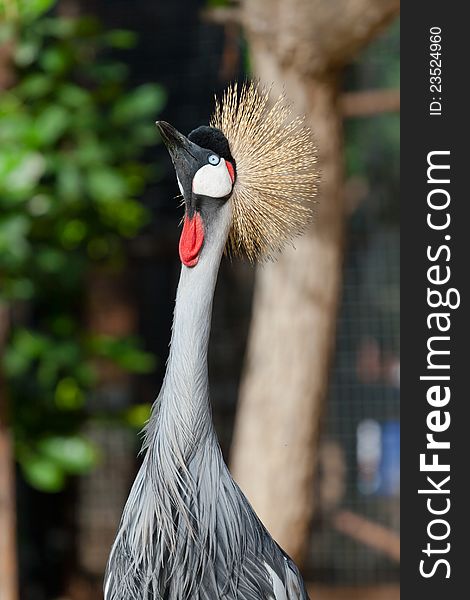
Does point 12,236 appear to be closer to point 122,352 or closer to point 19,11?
point 122,352

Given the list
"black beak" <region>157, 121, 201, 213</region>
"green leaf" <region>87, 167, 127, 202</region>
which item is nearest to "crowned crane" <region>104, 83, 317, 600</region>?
"black beak" <region>157, 121, 201, 213</region>

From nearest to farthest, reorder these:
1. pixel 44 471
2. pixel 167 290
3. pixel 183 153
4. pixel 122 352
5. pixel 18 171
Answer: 1. pixel 183 153
2. pixel 18 171
3. pixel 44 471
4. pixel 122 352
5. pixel 167 290

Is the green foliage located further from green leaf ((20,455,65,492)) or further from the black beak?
the black beak

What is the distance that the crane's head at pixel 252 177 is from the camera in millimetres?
1070

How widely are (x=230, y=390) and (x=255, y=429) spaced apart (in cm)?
53

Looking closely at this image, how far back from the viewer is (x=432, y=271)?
1.54 metres

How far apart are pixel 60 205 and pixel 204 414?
124cm

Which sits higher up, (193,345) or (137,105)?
(137,105)

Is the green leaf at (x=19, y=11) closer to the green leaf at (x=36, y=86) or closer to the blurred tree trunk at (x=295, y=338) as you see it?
the green leaf at (x=36, y=86)

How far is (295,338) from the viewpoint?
81.2 inches

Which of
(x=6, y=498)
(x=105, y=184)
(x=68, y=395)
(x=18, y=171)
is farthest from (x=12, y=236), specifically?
(x=6, y=498)

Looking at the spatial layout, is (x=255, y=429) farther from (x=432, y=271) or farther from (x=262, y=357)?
(x=432, y=271)

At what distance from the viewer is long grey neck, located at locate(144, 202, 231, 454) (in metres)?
1.07

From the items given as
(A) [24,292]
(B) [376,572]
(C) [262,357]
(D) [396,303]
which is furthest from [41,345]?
(B) [376,572]
